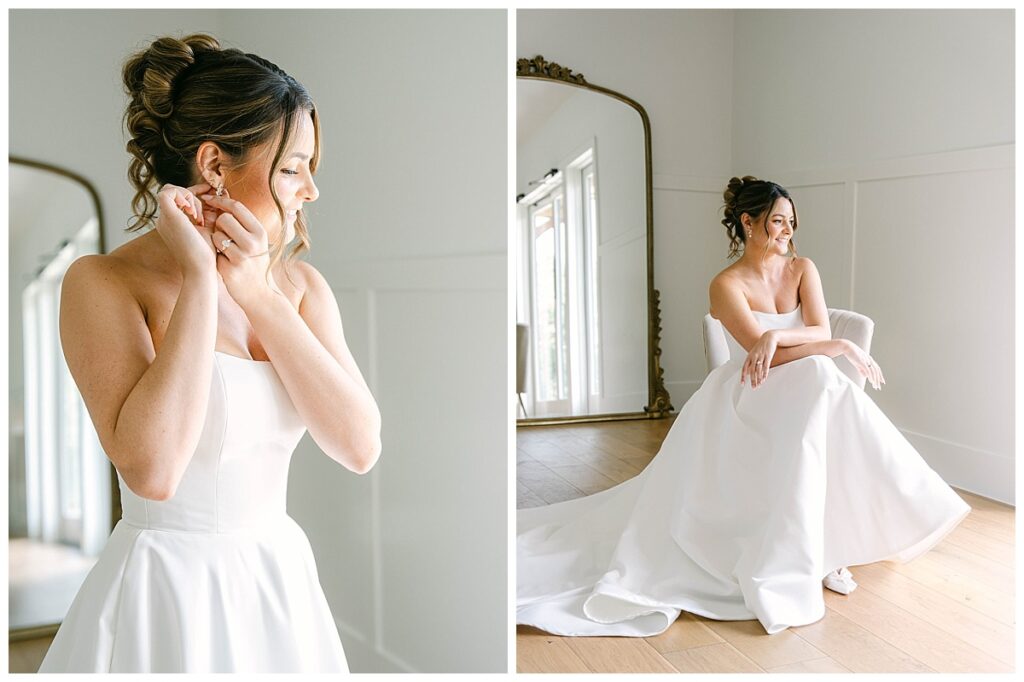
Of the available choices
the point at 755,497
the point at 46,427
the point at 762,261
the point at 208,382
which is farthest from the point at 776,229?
the point at 46,427

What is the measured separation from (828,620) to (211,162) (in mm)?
1822

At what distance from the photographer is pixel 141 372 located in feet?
3.18

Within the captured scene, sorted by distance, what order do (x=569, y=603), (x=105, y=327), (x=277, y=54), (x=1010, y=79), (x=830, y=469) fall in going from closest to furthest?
(x=105, y=327) → (x=277, y=54) → (x=569, y=603) → (x=830, y=469) → (x=1010, y=79)

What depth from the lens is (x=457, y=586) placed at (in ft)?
4.48

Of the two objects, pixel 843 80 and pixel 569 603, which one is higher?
pixel 843 80

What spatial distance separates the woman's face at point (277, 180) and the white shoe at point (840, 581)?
1828 millimetres

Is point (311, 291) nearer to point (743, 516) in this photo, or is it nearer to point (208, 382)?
point (208, 382)

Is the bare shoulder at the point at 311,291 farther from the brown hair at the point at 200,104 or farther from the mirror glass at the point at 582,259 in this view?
the mirror glass at the point at 582,259

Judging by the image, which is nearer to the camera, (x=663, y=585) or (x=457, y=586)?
(x=457, y=586)

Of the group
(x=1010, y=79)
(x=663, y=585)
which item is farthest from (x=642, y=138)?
(x=1010, y=79)

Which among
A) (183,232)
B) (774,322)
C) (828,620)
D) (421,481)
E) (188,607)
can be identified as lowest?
(828,620)

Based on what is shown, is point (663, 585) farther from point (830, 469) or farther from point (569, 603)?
point (830, 469)

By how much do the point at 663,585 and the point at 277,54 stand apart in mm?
1633

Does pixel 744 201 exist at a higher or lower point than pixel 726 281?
higher
